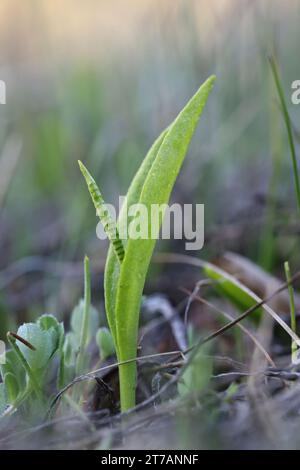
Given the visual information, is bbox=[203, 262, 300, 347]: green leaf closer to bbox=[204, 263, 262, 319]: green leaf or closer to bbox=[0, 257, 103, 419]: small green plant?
bbox=[204, 263, 262, 319]: green leaf

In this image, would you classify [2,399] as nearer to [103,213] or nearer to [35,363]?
[35,363]

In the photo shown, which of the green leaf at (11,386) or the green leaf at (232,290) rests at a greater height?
the green leaf at (232,290)

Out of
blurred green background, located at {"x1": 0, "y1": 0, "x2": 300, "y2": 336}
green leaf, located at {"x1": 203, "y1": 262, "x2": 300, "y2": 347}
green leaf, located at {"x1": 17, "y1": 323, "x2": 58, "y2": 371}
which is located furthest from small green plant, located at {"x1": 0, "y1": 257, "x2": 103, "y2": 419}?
blurred green background, located at {"x1": 0, "y1": 0, "x2": 300, "y2": 336}

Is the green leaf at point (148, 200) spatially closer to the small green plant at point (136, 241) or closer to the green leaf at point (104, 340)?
the small green plant at point (136, 241)

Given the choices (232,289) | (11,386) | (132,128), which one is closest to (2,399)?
(11,386)

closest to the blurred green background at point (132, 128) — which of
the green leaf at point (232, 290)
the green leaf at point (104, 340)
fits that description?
the green leaf at point (232, 290)

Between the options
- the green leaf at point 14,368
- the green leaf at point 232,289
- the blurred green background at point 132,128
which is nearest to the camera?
the green leaf at point 14,368
